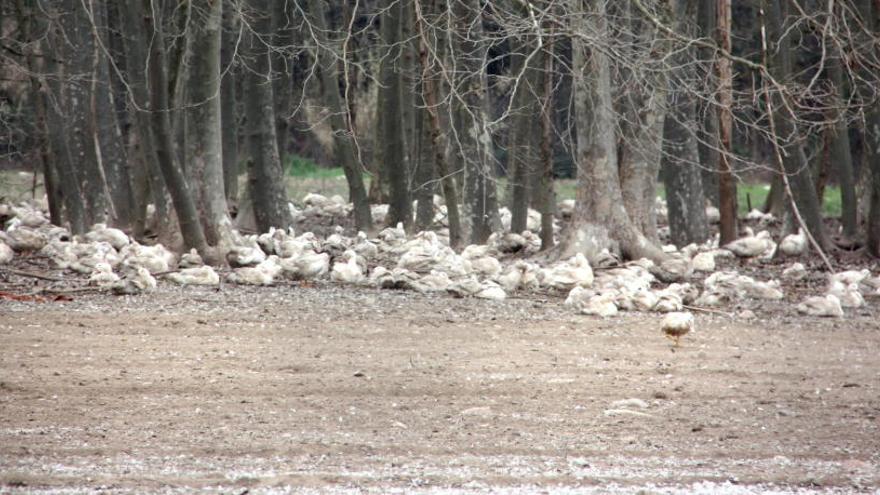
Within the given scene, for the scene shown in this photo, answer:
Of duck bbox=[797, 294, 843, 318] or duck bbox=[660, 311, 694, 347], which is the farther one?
duck bbox=[797, 294, 843, 318]

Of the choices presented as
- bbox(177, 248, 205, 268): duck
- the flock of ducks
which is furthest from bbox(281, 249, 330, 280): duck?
bbox(177, 248, 205, 268): duck

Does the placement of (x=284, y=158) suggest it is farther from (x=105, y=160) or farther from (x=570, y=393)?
(x=570, y=393)

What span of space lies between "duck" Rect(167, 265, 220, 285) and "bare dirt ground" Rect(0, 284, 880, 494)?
566 millimetres

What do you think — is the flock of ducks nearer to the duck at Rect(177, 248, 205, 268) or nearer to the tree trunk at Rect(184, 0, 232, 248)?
the duck at Rect(177, 248, 205, 268)

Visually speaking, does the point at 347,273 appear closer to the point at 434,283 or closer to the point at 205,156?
the point at 434,283

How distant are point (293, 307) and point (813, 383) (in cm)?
469

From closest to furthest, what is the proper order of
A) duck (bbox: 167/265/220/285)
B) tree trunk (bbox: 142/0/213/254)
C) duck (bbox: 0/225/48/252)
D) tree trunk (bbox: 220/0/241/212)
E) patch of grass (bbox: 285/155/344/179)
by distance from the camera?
tree trunk (bbox: 142/0/213/254) → duck (bbox: 167/265/220/285) → duck (bbox: 0/225/48/252) → tree trunk (bbox: 220/0/241/212) → patch of grass (bbox: 285/155/344/179)

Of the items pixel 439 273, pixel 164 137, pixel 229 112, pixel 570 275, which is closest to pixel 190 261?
pixel 164 137

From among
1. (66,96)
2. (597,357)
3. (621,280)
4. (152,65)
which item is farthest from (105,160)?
(597,357)

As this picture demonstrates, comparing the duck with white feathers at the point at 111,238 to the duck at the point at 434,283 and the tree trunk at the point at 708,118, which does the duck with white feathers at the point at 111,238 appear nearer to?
the duck at the point at 434,283

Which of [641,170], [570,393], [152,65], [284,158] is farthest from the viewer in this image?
[284,158]

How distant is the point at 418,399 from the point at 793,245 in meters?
10.0

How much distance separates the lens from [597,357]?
914 centimetres

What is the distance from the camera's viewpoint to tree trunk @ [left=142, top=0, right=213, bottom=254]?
1175cm
